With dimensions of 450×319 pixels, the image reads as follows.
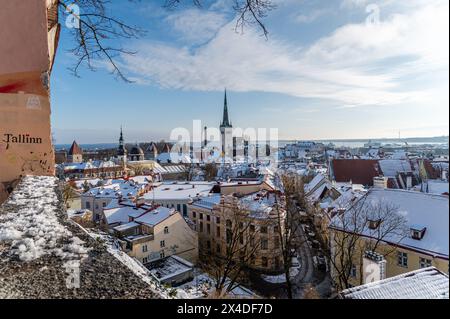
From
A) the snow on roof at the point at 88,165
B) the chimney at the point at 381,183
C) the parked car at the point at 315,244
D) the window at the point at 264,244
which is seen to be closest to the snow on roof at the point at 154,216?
the window at the point at 264,244

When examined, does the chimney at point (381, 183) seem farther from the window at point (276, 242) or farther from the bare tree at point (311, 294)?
the bare tree at point (311, 294)

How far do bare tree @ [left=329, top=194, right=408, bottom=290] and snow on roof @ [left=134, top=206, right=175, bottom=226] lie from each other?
8181 millimetres

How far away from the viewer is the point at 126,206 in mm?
17125

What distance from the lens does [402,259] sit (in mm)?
7109

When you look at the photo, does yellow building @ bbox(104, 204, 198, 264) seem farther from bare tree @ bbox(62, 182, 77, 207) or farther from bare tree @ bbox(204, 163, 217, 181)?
bare tree @ bbox(204, 163, 217, 181)

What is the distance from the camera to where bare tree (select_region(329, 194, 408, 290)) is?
22.1ft

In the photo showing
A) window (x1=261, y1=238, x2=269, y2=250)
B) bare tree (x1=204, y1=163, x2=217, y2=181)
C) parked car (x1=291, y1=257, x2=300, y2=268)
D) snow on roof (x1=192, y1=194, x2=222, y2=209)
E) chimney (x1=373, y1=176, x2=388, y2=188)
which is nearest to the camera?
chimney (x1=373, y1=176, x2=388, y2=188)

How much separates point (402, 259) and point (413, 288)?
630 centimetres

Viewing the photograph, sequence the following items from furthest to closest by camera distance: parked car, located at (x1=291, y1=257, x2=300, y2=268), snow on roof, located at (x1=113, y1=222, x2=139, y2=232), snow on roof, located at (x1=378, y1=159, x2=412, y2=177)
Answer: snow on roof, located at (x1=113, y1=222, x2=139, y2=232) → parked car, located at (x1=291, y1=257, x2=300, y2=268) → snow on roof, located at (x1=378, y1=159, x2=412, y2=177)

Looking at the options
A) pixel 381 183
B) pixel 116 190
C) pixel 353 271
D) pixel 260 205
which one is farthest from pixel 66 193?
pixel 116 190

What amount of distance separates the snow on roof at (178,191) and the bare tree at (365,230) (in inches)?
533

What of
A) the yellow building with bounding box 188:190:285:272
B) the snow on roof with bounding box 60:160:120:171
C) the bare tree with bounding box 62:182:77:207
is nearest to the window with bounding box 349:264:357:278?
the yellow building with bounding box 188:190:285:272

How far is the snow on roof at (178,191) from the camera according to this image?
21.6 m

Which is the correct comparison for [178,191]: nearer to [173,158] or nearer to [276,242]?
[276,242]
